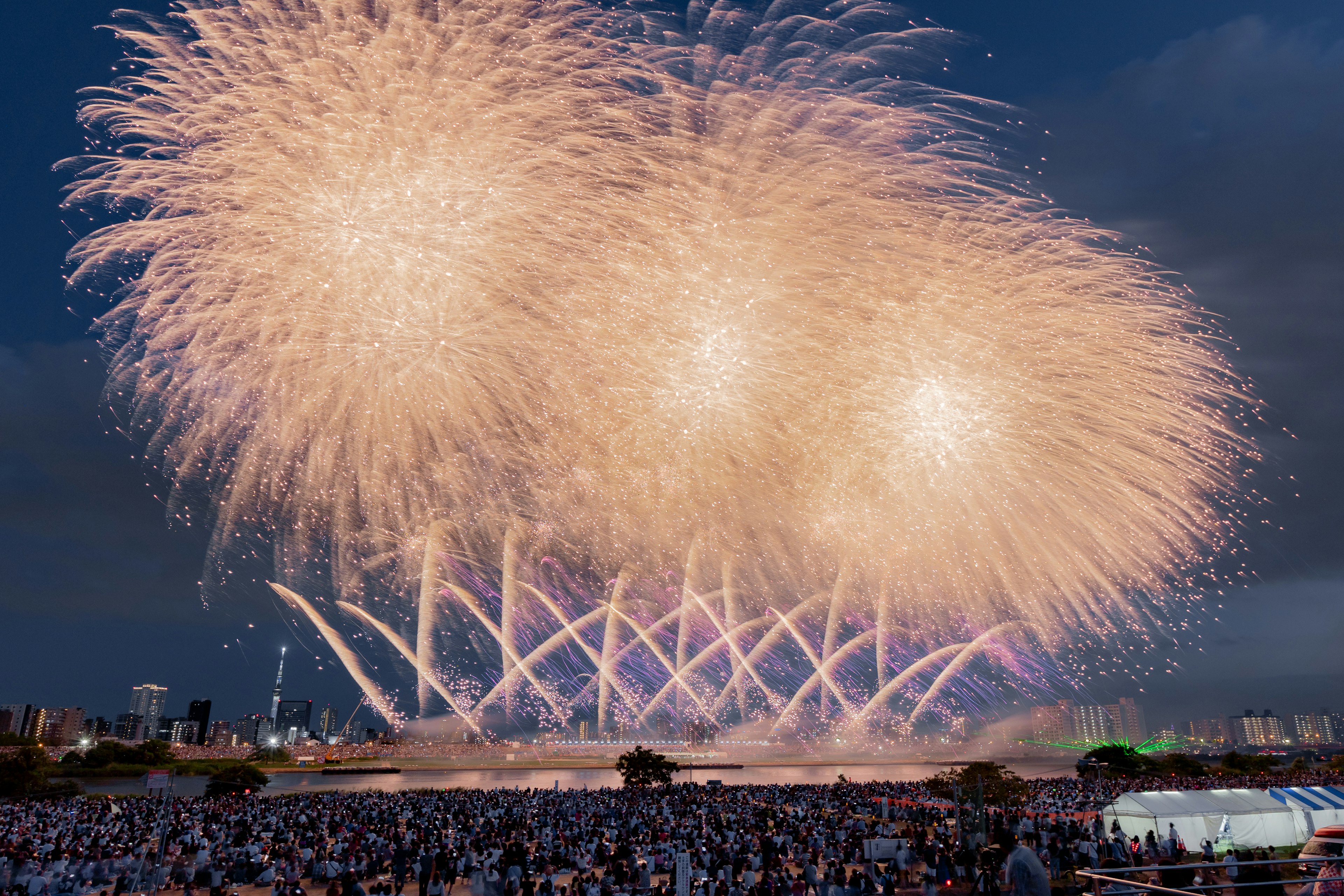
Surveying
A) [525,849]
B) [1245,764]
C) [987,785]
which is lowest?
[1245,764]

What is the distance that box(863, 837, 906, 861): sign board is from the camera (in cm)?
1892

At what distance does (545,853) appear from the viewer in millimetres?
18641

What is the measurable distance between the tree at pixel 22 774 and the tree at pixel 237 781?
347 inches

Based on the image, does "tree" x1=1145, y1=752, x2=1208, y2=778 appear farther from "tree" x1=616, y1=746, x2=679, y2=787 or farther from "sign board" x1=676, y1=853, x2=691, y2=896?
"sign board" x1=676, y1=853, x2=691, y2=896

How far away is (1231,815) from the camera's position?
22359 millimetres

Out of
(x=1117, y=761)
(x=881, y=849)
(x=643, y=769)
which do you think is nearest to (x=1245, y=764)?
(x=1117, y=761)

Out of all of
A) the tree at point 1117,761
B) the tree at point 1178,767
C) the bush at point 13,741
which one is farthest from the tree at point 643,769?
the bush at point 13,741

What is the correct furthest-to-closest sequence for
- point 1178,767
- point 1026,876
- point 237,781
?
point 1178,767 < point 237,781 < point 1026,876

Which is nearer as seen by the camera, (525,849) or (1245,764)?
(525,849)

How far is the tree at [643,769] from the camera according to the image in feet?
157

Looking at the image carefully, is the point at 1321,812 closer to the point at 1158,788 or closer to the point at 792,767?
the point at 1158,788

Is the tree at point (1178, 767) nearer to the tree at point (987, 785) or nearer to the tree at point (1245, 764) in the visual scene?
the tree at point (1245, 764)

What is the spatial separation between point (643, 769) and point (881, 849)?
31.4m

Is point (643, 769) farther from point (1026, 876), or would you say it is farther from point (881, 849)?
point (1026, 876)
